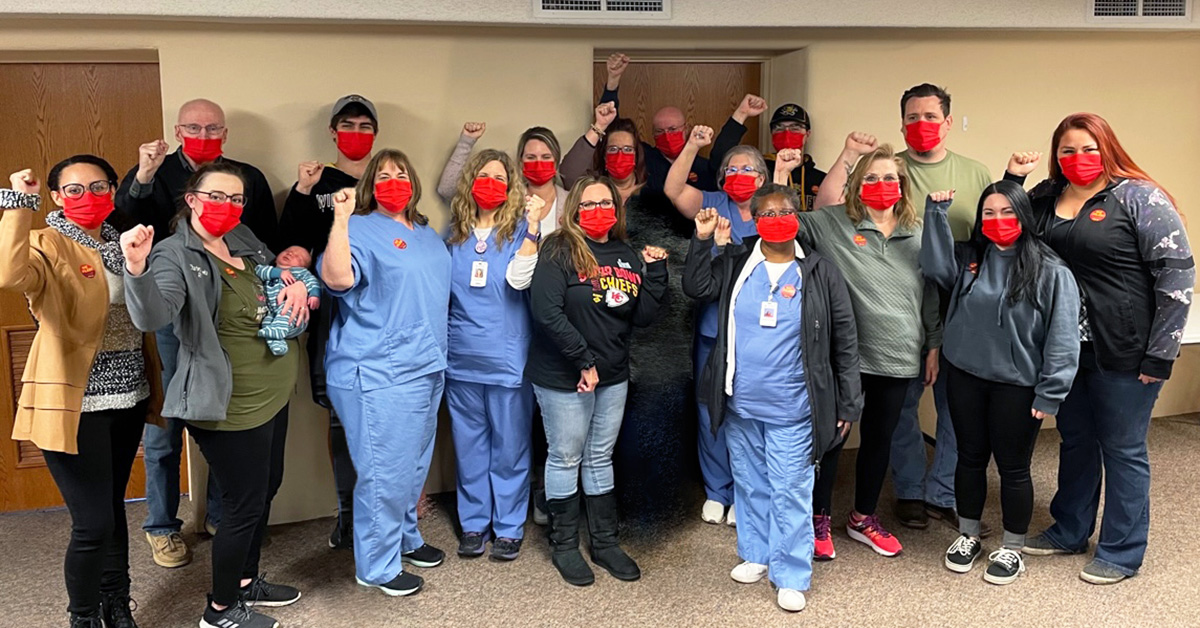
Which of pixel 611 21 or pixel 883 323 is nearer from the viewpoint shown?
pixel 883 323

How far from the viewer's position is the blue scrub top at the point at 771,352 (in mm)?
3021

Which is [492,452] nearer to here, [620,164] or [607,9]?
[620,164]

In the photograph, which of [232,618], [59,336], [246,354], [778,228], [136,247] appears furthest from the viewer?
[778,228]

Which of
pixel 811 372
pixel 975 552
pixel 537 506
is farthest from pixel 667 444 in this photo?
pixel 975 552

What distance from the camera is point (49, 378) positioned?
8.16 ft

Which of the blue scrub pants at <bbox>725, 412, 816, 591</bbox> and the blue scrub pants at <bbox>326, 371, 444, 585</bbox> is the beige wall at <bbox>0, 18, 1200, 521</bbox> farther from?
the blue scrub pants at <bbox>725, 412, 816, 591</bbox>

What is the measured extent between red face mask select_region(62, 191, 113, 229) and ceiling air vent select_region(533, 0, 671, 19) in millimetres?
1667

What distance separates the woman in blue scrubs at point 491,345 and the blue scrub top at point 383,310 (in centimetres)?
20

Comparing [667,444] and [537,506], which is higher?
[667,444]

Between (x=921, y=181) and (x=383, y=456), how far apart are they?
6.78 ft

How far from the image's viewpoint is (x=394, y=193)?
3.07 metres

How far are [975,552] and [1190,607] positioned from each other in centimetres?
64

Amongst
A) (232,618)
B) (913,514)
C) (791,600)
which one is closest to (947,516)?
(913,514)

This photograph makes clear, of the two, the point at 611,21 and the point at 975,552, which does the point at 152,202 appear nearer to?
the point at 611,21
